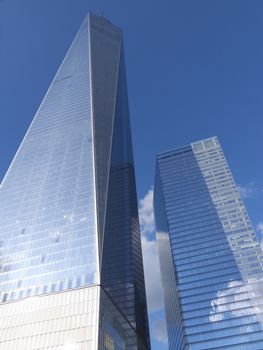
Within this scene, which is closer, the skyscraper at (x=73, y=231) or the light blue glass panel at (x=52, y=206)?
the skyscraper at (x=73, y=231)

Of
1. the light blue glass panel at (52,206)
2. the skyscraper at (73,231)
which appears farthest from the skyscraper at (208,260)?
the light blue glass panel at (52,206)

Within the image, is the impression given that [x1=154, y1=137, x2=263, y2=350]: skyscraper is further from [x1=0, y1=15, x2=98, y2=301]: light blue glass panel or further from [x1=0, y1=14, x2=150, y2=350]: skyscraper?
[x1=0, y1=15, x2=98, y2=301]: light blue glass panel

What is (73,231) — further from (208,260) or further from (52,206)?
(208,260)

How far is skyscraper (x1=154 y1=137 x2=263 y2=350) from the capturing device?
5059 inches

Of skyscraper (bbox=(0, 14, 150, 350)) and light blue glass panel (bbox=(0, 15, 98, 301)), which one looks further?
A: light blue glass panel (bbox=(0, 15, 98, 301))

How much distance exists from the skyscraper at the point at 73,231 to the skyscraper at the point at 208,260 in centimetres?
2909

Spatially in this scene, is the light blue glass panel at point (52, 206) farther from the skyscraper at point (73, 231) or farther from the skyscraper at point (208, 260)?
the skyscraper at point (208, 260)

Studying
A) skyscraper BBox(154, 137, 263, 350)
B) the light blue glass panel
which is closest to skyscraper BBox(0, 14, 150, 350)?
the light blue glass panel

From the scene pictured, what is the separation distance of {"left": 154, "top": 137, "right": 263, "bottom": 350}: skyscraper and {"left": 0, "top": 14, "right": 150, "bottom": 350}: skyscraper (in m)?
29.1

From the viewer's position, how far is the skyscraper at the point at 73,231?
6825cm

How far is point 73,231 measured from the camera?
83.6 meters

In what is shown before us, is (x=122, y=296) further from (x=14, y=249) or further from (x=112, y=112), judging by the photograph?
(x=112, y=112)

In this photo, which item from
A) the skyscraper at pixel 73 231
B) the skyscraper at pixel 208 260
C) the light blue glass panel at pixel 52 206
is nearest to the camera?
the skyscraper at pixel 73 231

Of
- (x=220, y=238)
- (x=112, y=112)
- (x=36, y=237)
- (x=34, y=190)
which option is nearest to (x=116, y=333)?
(x=36, y=237)
